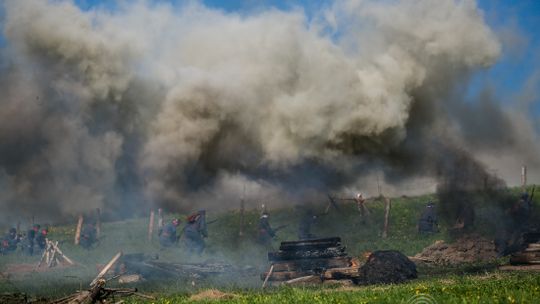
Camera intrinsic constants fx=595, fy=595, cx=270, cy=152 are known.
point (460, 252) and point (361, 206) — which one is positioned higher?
point (361, 206)

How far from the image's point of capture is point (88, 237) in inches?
1512

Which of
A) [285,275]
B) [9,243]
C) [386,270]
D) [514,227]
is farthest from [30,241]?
[514,227]

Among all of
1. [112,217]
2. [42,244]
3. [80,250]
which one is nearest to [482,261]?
[80,250]

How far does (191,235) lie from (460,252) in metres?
14.3

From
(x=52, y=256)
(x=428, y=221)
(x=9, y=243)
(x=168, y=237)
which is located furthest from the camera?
(x=9, y=243)

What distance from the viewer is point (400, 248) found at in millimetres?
33281

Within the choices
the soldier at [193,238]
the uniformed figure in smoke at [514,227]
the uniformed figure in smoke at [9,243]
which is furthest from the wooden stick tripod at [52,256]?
the uniformed figure in smoke at [514,227]

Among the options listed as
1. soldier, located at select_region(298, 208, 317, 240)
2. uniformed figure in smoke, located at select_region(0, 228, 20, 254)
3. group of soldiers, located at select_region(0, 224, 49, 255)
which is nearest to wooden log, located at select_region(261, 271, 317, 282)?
soldier, located at select_region(298, 208, 317, 240)

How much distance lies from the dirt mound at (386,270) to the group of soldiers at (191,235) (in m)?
12.2

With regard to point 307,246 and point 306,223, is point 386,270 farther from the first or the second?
point 306,223

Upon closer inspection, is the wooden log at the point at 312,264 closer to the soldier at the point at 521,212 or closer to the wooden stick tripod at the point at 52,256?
the soldier at the point at 521,212

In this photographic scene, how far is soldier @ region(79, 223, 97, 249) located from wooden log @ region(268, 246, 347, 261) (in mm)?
16633

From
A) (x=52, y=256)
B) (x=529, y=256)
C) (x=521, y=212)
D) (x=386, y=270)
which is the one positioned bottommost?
(x=386, y=270)

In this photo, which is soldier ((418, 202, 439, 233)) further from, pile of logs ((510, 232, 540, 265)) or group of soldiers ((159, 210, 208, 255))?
group of soldiers ((159, 210, 208, 255))
